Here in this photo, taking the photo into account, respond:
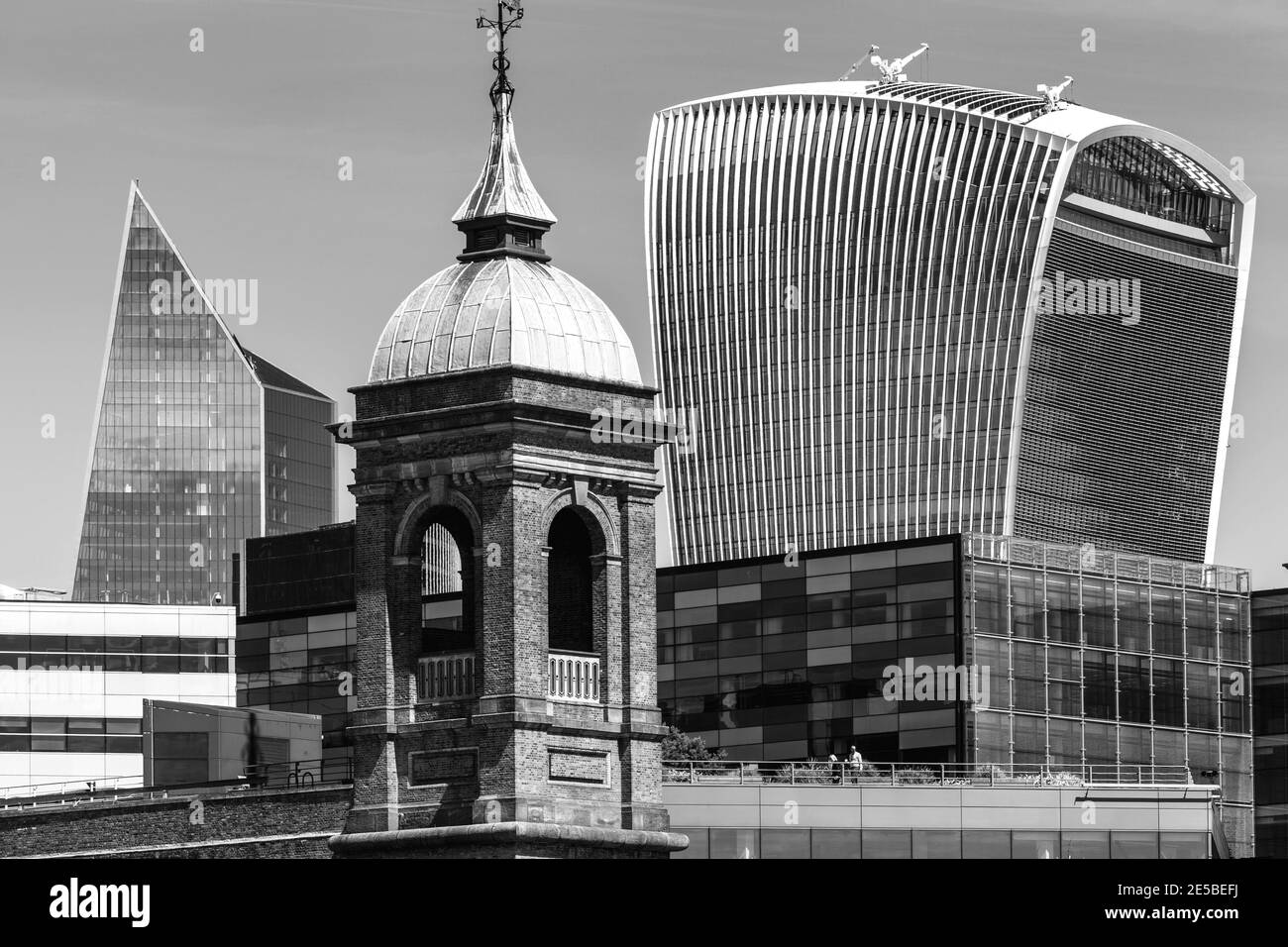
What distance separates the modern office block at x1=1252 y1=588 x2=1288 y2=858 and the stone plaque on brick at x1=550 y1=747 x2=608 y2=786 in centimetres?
11005

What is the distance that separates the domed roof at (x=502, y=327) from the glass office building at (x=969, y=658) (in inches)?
3722

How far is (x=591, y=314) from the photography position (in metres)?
72.8

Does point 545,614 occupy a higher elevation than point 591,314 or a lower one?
lower

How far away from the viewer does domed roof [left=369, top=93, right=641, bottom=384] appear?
71.4 m

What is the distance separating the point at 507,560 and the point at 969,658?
98.5 metres

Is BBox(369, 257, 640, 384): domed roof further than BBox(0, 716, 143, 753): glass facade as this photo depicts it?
No

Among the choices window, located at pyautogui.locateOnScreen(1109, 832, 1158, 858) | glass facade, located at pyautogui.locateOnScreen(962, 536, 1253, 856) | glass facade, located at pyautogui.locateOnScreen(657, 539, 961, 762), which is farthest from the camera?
glass facade, located at pyautogui.locateOnScreen(962, 536, 1253, 856)

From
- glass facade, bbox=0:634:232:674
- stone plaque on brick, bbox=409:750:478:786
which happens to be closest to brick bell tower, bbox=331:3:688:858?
stone plaque on brick, bbox=409:750:478:786

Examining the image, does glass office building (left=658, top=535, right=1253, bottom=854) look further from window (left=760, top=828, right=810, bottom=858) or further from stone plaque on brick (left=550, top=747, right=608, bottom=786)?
stone plaque on brick (left=550, top=747, right=608, bottom=786)

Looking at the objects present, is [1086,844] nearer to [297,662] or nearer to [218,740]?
[218,740]
